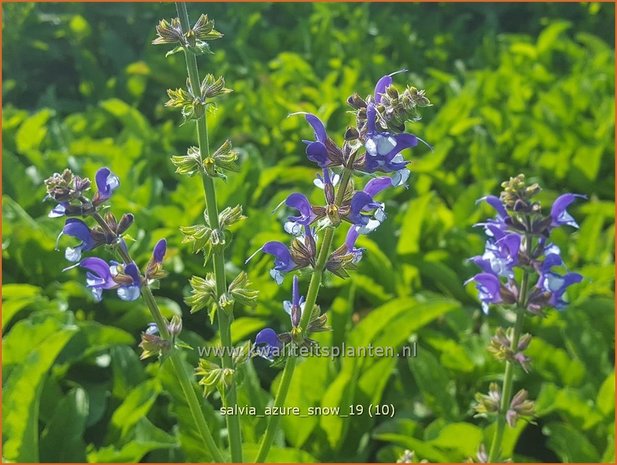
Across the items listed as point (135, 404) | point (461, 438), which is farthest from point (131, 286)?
point (461, 438)

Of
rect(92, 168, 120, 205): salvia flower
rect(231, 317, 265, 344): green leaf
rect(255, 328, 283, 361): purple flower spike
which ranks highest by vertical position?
rect(92, 168, 120, 205): salvia flower

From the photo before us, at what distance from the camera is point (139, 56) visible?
6496 mm

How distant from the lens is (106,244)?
1.68m

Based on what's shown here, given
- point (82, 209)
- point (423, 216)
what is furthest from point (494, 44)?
point (82, 209)

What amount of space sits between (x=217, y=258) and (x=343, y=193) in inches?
13.7

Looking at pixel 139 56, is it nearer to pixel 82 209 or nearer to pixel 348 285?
pixel 348 285

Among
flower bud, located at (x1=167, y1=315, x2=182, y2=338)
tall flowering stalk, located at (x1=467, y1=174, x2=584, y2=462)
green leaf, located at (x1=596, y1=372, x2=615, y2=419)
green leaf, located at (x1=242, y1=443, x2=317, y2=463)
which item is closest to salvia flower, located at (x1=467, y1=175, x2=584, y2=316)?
tall flowering stalk, located at (x1=467, y1=174, x2=584, y2=462)

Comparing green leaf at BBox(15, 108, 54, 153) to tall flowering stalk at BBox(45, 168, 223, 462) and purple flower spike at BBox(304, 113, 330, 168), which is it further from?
purple flower spike at BBox(304, 113, 330, 168)

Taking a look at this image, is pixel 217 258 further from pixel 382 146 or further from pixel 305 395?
pixel 305 395

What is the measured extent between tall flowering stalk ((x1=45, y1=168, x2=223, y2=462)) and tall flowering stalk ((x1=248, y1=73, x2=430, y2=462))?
23cm

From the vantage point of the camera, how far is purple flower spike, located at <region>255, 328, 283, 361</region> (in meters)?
1.78

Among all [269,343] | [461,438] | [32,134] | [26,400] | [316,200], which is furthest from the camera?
[32,134]

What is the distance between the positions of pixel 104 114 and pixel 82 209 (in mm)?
3905

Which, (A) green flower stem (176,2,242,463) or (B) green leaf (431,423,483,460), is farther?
(B) green leaf (431,423,483,460)
